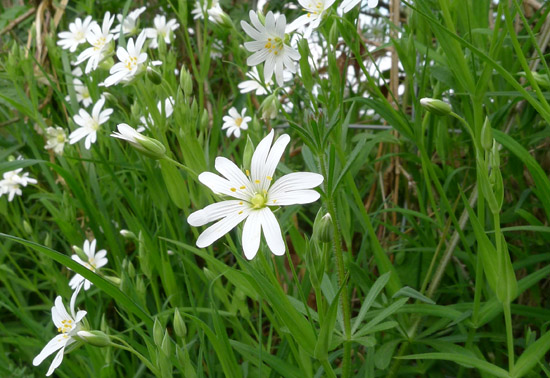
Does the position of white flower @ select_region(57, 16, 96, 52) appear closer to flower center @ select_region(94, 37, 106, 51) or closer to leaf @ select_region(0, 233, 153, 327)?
flower center @ select_region(94, 37, 106, 51)

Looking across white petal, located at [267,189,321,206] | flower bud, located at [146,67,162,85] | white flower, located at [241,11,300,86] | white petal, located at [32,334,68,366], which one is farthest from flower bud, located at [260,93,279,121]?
white petal, located at [32,334,68,366]

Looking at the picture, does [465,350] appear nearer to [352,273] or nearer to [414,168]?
[352,273]

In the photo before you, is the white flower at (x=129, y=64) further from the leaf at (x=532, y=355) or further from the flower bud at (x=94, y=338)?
the leaf at (x=532, y=355)

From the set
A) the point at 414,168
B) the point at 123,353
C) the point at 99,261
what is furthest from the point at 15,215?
the point at 414,168

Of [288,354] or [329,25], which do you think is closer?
[288,354]

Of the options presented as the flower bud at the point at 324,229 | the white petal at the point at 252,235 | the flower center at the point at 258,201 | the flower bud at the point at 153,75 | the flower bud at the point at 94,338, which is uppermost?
the flower bud at the point at 153,75

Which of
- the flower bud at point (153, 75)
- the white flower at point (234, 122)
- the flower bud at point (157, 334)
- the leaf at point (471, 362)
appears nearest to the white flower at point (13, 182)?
the white flower at point (234, 122)
